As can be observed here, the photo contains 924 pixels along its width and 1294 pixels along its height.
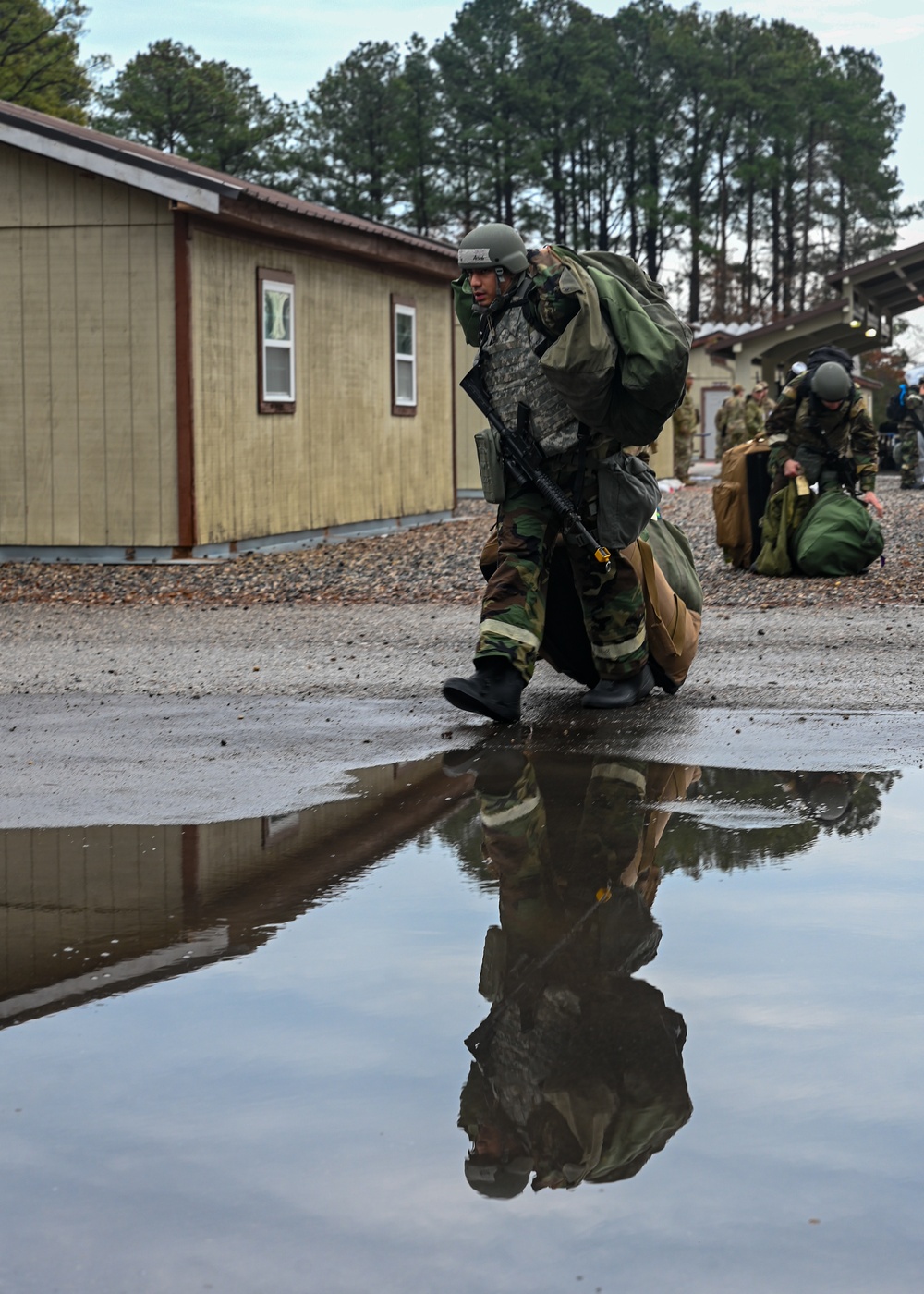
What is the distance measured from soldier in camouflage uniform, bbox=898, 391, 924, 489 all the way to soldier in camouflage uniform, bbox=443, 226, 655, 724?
858 inches

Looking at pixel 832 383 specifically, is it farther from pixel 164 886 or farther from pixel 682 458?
pixel 682 458

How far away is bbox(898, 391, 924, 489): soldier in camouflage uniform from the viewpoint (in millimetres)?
27670

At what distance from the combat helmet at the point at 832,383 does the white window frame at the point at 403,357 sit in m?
8.10

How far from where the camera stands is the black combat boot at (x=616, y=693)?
7.07 meters

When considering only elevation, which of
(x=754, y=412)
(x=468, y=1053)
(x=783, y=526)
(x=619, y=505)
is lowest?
(x=468, y=1053)

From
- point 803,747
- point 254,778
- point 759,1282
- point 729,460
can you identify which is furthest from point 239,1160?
point 729,460

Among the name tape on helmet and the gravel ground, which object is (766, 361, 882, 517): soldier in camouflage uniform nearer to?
the gravel ground

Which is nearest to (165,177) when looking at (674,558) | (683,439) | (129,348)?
(129,348)

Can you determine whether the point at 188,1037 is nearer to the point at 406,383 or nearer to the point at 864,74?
the point at 406,383

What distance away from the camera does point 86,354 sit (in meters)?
14.9

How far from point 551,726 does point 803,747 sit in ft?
3.38

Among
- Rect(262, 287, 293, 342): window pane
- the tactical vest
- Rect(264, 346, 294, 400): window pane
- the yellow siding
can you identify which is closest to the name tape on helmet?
the tactical vest

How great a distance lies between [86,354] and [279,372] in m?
2.39

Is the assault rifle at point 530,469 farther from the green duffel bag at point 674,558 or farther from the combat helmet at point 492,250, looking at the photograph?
the green duffel bag at point 674,558
